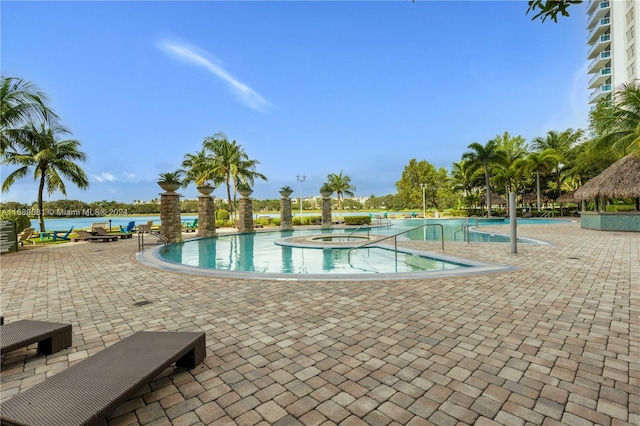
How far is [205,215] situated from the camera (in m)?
18.7

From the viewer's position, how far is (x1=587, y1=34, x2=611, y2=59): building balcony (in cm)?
4522

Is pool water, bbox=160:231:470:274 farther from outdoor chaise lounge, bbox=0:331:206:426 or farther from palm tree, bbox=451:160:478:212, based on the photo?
palm tree, bbox=451:160:478:212

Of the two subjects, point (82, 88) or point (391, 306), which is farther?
point (82, 88)

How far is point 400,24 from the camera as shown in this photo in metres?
18.5

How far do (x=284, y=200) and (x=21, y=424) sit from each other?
71.5 feet

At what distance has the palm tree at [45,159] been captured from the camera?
16.7 meters

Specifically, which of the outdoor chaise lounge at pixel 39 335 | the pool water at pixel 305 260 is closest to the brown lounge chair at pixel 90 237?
the pool water at pixel 305 260

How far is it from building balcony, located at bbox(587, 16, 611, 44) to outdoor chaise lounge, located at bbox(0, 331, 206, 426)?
66.6 m

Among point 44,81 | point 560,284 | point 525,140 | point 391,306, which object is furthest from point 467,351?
point 525,140

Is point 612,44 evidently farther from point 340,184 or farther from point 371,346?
point 371,346

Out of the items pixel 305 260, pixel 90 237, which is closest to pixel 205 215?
pixel 90 237

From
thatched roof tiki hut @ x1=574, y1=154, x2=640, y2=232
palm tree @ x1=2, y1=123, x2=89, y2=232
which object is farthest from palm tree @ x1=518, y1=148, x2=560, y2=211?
palm tree @ x1=2, y1=123, x2=89, y2=232

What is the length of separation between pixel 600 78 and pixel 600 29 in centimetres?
743

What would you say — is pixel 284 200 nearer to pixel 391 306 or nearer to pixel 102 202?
pixel 391 306
